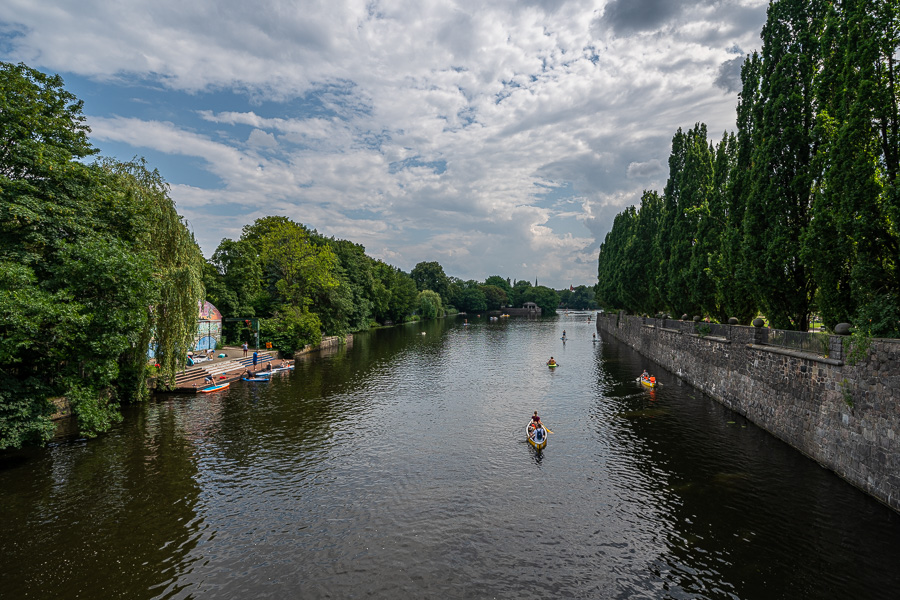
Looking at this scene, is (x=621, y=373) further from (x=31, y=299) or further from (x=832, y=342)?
(x=31, y=299)

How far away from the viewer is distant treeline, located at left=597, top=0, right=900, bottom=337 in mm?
16094

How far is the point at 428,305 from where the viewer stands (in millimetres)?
135500

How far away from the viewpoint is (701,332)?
3272 centimetres

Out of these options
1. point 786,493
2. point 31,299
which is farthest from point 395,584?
point 31,299

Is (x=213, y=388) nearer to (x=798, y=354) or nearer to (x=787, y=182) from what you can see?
(x=798, y=354)

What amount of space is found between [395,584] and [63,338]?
18.2m

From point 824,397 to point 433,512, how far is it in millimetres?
16515

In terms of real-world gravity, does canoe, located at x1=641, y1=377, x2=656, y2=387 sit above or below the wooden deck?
below

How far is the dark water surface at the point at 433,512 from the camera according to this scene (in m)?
11.4

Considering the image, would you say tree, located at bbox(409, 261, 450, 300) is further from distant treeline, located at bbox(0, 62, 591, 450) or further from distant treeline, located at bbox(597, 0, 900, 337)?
distant treeline, located at bbox(0, 62, 591, 450)

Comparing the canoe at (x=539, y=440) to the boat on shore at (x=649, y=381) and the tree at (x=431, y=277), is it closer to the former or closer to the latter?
the boat on shore at (x=649, y=381)

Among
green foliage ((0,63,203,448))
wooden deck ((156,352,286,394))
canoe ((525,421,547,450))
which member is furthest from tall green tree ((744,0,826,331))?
wooden deck ((156,352,286,394))

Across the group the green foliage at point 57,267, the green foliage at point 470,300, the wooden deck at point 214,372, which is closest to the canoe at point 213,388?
the wooden deck at point 214,372

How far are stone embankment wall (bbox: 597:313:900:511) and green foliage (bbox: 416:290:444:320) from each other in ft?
347
